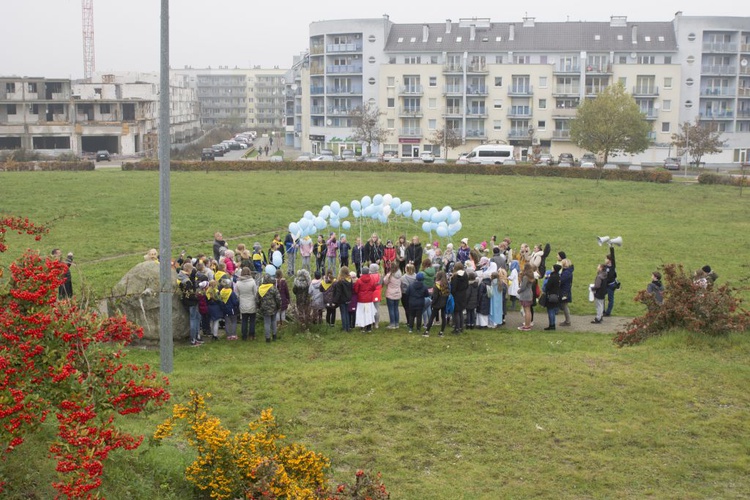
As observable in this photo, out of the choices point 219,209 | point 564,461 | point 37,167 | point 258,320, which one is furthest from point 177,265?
point 37,167

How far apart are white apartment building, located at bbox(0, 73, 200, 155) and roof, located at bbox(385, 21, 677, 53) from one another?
30.1m

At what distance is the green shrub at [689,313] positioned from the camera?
1628 cm

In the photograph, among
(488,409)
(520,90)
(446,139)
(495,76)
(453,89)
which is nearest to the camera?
(488,409)

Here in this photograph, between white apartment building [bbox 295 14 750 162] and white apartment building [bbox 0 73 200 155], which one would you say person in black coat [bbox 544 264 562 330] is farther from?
white apartment building [bbox 0 73 200 155]

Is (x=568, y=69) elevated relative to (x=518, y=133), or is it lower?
elevated

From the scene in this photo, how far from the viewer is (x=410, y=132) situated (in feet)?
305

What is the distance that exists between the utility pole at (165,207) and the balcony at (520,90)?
78844mm

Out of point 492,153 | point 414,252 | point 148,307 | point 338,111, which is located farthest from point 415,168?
point 148,307

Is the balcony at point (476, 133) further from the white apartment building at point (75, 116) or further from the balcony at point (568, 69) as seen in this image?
the white apartment building at point (75, 116)

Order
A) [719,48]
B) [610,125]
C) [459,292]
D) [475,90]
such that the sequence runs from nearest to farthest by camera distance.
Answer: [459,292] → [610,125] → [719,48] → [475,90]

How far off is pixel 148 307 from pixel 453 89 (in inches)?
3041

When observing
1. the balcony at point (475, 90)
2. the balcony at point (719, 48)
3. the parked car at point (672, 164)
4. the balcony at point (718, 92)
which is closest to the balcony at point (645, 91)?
the balcony at point (718, 92)

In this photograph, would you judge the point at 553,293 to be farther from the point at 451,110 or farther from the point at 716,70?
the point at 716,70

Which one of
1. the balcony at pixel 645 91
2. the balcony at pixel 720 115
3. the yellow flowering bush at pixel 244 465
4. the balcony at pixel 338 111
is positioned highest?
the balcony at pixel 645 91
